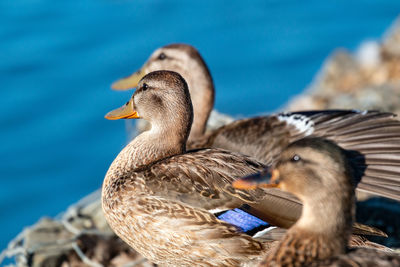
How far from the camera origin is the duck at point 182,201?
11.0ft

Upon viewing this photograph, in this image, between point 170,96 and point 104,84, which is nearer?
point 170,96

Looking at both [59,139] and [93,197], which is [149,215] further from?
[59,139]

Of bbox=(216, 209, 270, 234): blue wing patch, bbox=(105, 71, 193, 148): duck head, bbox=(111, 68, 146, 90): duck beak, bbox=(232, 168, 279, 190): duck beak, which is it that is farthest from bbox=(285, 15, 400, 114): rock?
bbox=(232, 168, 279, 190): duck beak

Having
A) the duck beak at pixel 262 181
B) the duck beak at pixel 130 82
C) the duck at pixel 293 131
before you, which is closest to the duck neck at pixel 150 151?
the duck at pixel 293 131

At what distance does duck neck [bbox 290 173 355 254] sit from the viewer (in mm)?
2682

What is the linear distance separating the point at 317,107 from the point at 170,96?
10.8ft

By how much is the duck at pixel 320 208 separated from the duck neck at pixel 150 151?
3.74ft

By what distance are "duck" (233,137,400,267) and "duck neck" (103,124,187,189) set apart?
3.74 feet

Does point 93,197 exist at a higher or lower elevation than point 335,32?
lower

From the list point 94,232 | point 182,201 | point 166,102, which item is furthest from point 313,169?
point 94,232

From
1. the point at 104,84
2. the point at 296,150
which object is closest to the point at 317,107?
the point at 296,150

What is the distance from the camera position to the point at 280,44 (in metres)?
13.0

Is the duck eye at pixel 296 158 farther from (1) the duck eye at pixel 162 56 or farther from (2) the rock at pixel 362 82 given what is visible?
(2) the rock at pixel 362 82

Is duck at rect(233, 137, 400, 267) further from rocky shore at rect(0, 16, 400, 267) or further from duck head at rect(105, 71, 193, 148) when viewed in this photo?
rocky shore at rect(0, 16, 400, 267)
